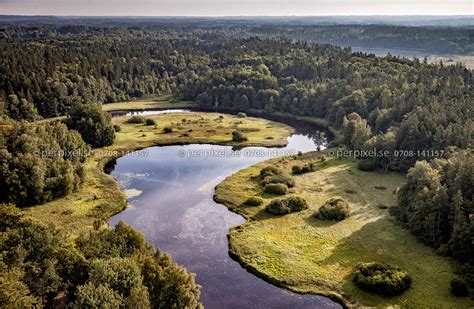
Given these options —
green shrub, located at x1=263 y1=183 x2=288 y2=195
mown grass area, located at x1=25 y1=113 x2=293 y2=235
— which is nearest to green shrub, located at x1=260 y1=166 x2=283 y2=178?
green shrub, located at x1=263 y1=183 x2=288 y2=195

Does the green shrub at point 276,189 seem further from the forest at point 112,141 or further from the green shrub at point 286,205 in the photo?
the forest at point 112,141

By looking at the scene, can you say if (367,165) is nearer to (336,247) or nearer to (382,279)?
(336,247)

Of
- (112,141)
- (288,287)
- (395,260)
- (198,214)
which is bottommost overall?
(288,287)

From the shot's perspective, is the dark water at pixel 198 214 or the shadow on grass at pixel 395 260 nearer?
the shadow on grass at pixel 395 260

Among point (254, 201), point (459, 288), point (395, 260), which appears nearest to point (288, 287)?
point (395, 260)

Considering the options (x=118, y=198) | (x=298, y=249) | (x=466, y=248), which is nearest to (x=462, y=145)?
(x=466, y=248)

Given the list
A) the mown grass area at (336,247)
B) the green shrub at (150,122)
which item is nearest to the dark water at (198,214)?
the mown grass area at (336,247)
